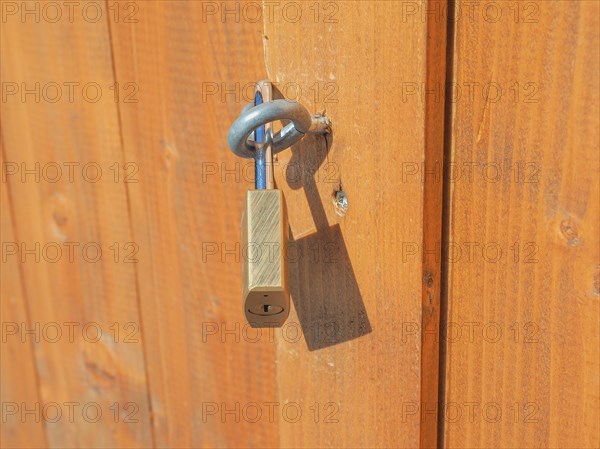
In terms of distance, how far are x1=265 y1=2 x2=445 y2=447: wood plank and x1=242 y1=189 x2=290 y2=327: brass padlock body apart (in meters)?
0.08

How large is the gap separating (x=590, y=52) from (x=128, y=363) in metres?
0.71

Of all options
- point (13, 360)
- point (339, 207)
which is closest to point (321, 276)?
point (339, 207)

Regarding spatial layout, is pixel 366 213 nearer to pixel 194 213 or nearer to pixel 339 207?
pixel 339 207

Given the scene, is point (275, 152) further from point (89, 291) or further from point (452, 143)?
point (89, 291)

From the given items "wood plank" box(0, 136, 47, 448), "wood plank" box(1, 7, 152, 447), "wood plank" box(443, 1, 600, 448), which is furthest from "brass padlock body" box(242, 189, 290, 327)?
"wood plank" box(0, 136, 47, 448)

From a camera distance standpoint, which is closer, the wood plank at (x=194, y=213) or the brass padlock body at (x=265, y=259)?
the brass padlock body at (x=265, y=259)

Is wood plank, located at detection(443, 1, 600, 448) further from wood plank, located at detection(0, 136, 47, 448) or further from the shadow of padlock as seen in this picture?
wood plank, located at detection(0, 136, 47, 448)

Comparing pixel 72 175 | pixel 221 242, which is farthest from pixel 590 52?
pixel 72 175

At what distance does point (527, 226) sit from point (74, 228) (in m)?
0.61

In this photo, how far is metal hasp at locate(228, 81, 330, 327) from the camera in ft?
1.87

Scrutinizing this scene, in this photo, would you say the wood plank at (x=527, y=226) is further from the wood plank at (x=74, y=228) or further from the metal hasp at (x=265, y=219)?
the wood plank at (x=74, y=228)

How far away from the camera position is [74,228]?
0.97m

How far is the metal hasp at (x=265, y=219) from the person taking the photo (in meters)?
0.57

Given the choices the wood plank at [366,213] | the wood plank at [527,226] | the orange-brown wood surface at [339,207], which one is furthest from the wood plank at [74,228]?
the wood plank at [527,226]
